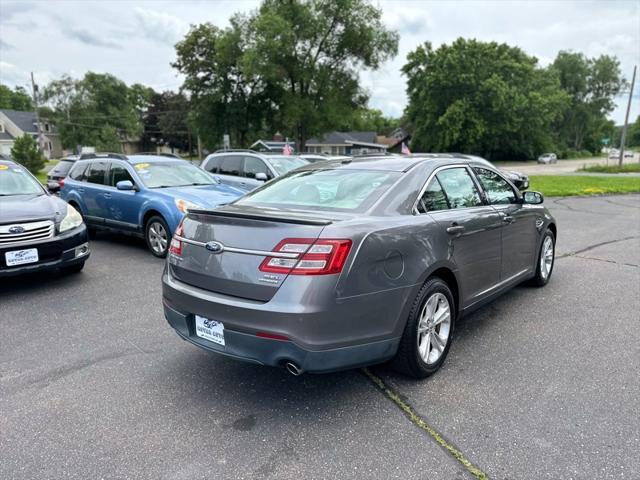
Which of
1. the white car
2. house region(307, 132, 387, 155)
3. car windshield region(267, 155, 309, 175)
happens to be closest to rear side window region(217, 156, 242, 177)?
car windshield region(267, 155, 309, 175)

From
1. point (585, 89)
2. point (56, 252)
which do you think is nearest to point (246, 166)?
point (56, 252)

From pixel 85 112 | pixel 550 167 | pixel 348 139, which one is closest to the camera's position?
pixel 550 167

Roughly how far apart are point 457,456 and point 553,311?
109 inches

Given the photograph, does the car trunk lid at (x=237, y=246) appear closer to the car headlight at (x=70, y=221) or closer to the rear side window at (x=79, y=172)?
the car headlight at (x=70, y=221)

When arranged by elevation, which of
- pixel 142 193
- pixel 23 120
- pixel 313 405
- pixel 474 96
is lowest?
pixel 313 405

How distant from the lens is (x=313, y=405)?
3027 mm

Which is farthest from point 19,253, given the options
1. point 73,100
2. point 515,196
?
point 73,100

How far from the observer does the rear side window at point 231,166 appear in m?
11.1

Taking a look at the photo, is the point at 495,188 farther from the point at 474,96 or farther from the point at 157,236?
the point at 474,96

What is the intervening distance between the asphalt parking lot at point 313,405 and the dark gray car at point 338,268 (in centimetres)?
36

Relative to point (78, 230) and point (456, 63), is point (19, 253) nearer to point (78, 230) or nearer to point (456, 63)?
point (78, 230)

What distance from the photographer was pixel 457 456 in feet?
8.18

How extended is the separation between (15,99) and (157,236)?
116m

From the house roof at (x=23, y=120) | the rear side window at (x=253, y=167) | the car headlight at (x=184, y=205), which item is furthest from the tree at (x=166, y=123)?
the car headlight at (x=184, y=205)
